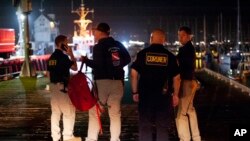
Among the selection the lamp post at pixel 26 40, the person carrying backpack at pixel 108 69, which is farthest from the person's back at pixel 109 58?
the lamp post at pixel 26 40

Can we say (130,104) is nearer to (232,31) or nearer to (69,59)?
(69,59)

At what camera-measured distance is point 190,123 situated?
8953 millimetres

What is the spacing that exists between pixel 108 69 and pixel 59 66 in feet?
3.14

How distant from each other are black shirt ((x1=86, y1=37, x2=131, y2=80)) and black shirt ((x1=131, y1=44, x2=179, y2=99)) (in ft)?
2.71

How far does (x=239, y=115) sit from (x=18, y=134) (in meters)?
5.17

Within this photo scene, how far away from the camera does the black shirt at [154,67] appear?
7664 mm

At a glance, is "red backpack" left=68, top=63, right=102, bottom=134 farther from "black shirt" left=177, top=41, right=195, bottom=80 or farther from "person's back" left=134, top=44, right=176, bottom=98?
"black shirt" left=177, top=41, right=195, bottom=80

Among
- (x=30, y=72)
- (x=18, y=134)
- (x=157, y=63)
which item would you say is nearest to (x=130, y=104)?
(x=18, y=134)

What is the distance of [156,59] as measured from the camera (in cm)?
765

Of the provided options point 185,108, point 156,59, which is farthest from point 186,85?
point 156,59

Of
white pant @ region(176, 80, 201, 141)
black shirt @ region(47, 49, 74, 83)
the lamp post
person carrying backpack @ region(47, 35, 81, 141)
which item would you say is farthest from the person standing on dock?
the lamp post

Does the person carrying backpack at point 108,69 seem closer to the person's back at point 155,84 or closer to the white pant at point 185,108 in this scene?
the person's back at point 155,84

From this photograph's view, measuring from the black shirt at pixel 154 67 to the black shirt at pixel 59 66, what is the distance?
1678mm

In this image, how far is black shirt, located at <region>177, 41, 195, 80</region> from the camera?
8.59 meters
